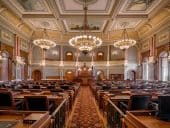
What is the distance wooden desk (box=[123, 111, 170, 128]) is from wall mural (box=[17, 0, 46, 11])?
41.4ft

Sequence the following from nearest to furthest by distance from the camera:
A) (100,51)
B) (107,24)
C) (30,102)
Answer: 1. (30,102)
2. (107,24)
3. (100,51)

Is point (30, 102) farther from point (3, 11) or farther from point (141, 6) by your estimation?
point (141, 6)

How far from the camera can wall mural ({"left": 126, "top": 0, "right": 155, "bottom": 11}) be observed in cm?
1445

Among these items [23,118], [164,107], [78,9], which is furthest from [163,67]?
[23,118]

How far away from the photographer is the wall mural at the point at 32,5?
47.0 ft

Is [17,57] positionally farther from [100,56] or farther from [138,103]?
[138,103]

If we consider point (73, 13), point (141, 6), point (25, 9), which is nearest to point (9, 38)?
point (25, 9)

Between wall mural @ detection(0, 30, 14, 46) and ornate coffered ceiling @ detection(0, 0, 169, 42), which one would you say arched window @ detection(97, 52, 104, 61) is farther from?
wall mural @ detection(0, 30, 14, 46)

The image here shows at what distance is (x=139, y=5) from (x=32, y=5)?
7343mm

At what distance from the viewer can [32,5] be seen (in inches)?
593

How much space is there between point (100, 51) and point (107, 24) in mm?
7025

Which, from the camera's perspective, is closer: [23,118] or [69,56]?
[23,118]

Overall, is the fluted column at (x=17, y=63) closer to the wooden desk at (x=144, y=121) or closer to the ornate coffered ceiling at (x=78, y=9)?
the ornate coffered ceiling at (x=78, y=9)

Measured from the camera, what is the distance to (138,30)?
23.3 metres
